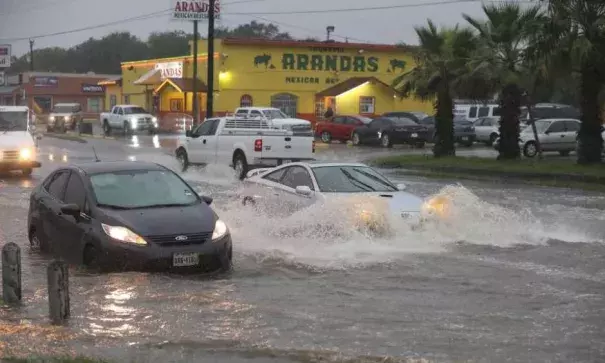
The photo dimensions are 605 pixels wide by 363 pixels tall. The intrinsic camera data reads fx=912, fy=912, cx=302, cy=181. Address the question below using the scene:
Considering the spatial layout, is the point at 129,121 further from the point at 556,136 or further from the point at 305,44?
the point at 556,136

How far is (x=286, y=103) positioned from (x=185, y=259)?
53.1m

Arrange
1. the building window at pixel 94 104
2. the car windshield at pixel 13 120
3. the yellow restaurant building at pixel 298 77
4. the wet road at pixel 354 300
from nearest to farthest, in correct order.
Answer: the wet road at pixel 354 300, the car windshield at pixel 13 120, the yellow restaurant building at pixel 298 77, the building window at pixel 94 104

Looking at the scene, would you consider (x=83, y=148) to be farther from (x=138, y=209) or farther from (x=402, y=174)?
(x=138, y=209)

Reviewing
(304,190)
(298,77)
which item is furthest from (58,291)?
(298,77)

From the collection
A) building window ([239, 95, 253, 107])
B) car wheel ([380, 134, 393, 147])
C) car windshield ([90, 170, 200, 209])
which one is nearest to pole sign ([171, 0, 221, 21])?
building window ([239, 95, 253, 107])

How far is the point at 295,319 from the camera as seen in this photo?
352 inches

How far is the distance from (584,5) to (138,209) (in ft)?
62.1

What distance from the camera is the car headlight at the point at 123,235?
10.8 m

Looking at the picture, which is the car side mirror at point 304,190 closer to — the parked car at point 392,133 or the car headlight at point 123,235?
the car headlight at point 123,235

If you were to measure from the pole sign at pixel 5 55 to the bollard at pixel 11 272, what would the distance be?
2153 centimetres

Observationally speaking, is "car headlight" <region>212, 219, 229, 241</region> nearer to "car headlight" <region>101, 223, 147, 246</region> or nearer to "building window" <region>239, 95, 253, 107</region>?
"car headlight" <region>101, 223, 147, 246</region>

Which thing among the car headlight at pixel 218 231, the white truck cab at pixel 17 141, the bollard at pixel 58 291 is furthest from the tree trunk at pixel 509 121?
the bollard at pixel 58 291

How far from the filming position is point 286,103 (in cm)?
6353

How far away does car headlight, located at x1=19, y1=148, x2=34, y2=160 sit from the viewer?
2662 cm
